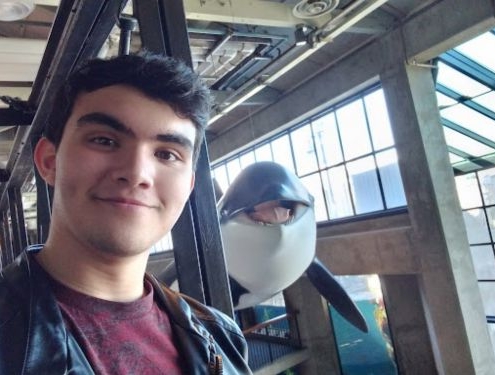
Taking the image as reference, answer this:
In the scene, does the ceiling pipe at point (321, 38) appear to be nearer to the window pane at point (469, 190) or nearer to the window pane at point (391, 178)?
the window pane at point (391, 178)

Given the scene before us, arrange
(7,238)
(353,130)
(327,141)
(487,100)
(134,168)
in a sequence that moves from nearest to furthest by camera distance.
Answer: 1. (134,168)
2. (7,238)
3. (487,100)
4. (353,130)
5. (327,141)

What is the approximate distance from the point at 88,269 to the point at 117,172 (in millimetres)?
182

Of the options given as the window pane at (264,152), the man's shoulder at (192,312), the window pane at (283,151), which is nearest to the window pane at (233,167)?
the window pane at (264,152)

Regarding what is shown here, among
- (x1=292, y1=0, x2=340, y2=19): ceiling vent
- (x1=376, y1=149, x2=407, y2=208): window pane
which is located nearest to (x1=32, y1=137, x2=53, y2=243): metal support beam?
(x1=292, y1=0, x2=340, y2=19): ceiling vent

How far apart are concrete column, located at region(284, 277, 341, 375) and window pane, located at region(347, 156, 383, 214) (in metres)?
2.34

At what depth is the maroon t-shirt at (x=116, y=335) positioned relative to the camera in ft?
2.15

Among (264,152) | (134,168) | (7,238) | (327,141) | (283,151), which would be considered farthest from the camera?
(264,152)

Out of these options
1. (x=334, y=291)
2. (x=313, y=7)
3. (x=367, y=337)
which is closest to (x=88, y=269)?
(x=313, y=7)

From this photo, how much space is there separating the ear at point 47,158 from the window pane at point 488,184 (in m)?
5.93

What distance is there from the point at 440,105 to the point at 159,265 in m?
7.85

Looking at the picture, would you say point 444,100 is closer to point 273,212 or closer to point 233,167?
point 273,212

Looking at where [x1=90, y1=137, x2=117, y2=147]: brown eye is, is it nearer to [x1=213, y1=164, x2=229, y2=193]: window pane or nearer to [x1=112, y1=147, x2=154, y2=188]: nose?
[x1=112, y1=147, x2=154, y2=188]: nose

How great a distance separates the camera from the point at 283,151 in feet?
24.8

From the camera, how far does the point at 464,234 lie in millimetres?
4629
